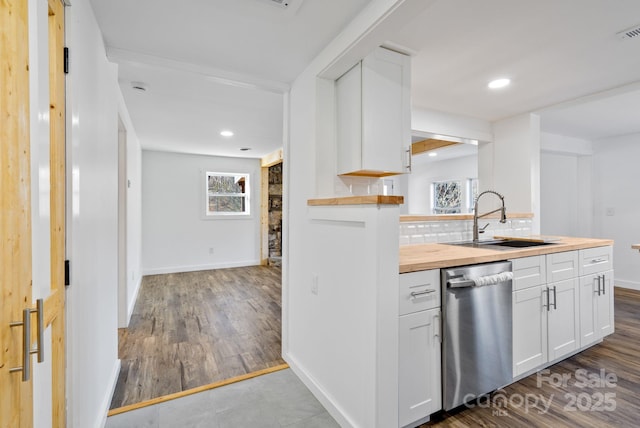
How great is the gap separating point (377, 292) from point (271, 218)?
5.52m

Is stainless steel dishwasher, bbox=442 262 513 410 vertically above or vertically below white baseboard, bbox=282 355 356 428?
above

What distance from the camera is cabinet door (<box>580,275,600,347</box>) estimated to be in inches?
97.3

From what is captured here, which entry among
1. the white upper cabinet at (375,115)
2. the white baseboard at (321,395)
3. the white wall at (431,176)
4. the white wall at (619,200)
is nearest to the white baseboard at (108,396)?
the white baseboard at (321,395)

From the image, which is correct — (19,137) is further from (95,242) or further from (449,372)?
(449,372)

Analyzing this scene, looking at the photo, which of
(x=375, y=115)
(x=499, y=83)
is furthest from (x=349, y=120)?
(x=499, y=83)

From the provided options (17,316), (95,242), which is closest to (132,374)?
(95,242)

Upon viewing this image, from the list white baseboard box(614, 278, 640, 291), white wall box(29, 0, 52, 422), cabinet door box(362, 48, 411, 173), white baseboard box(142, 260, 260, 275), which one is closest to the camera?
white wall box(29, 0, 52, 422)

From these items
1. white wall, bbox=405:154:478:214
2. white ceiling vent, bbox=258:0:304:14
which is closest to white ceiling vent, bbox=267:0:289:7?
white ceiling vent, bbox=258:0:304:14

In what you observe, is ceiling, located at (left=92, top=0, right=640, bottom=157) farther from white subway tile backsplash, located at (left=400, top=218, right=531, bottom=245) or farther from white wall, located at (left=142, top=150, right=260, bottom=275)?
white wall, located at (left=142, top=150, right=260, bottom=275)

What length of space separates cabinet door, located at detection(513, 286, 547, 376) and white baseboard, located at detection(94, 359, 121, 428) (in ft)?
8.32

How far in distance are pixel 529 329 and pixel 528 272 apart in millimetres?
404

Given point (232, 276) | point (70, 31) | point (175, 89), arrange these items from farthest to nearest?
point (232, 276)
point (175, 89)
point (70, 31)

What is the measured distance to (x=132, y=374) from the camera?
7.43 feet

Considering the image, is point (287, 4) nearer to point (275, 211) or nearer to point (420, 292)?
point (420, 292)
